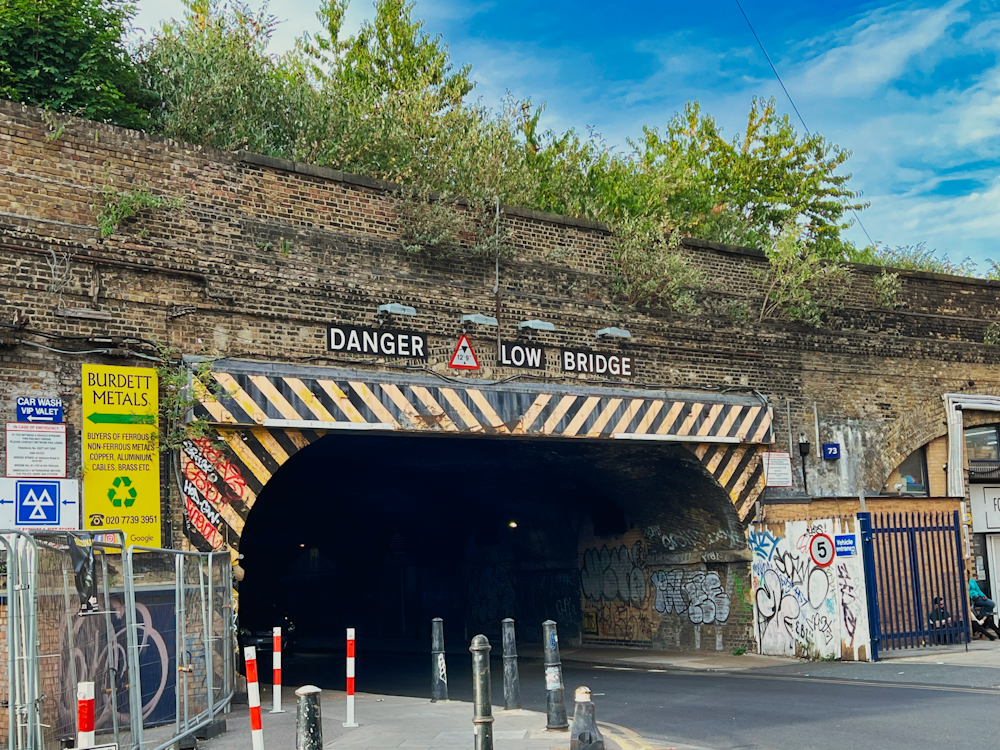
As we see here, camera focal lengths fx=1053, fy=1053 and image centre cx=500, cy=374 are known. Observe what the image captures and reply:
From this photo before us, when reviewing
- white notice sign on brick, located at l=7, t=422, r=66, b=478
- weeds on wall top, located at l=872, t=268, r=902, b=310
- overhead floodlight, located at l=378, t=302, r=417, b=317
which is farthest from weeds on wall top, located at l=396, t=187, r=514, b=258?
weeds on wall top, located at l=872, t=268, r=902, b=310

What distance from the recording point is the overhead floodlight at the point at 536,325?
17.7 metres

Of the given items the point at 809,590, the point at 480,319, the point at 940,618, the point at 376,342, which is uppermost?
the point at 480,319

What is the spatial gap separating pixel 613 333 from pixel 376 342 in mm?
4642

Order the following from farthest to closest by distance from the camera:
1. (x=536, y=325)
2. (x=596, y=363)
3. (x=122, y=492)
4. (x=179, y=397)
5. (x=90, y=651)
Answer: (x=596, y=363)
(x=536, y=325)
(x=179, y=397)
(x=122, y=492)
(x=90, y=651)

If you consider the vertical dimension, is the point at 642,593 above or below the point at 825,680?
above

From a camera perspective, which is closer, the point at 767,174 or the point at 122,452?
the point at 122,452

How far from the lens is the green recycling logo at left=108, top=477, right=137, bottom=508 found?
1352 centimetres

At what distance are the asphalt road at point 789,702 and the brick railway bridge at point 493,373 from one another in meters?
3.86

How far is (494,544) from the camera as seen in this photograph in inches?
1120

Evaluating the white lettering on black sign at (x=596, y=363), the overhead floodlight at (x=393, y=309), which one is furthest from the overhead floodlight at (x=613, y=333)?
the overhead floodlight at (x=393, y=309)

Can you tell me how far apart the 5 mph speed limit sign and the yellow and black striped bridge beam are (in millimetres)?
1780

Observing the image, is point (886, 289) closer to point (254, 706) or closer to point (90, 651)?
point (254, 706)

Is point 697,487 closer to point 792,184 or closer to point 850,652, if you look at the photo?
point 850,652

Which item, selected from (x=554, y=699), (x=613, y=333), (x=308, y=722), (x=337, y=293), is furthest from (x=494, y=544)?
(x=308, y=722)
